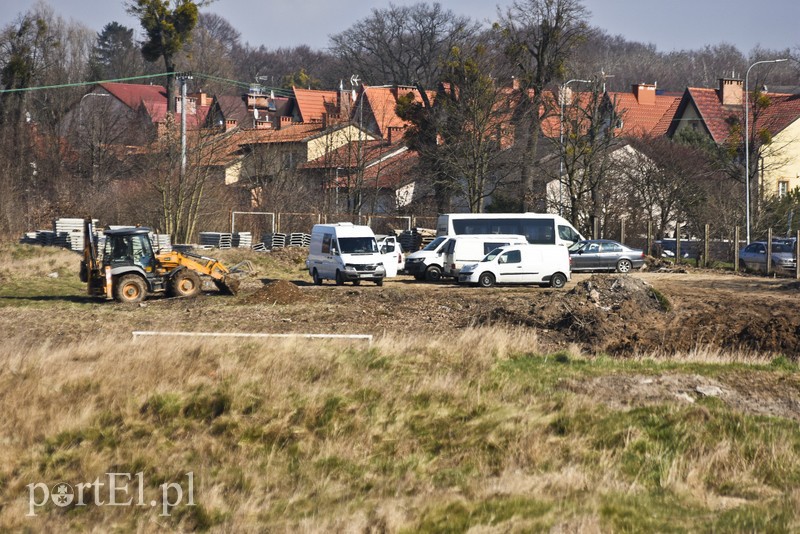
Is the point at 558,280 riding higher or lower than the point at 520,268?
lower

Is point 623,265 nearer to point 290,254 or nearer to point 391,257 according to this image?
point 391,257

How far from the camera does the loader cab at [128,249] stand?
2922 cm

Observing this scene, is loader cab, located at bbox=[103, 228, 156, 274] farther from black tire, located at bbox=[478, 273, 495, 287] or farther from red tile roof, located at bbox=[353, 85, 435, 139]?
red tile roof, located at bbox=[353, 85, 435, 139]

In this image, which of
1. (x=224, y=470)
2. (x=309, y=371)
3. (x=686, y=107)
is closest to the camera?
(x=224, y=470)

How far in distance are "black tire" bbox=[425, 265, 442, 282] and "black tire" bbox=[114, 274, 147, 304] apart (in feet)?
40.1

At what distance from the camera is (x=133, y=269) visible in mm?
29188

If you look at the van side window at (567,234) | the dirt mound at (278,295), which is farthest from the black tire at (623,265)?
the dirt mound at (278,295)

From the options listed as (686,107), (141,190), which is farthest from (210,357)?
(686,107)

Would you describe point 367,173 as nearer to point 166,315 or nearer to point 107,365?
point 166,315

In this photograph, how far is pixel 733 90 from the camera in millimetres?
73250

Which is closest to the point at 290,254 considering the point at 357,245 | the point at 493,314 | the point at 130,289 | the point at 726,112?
the point at 357,245

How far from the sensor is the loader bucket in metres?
31.1

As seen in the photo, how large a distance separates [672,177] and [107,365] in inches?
1659

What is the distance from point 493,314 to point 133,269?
11154 mm
